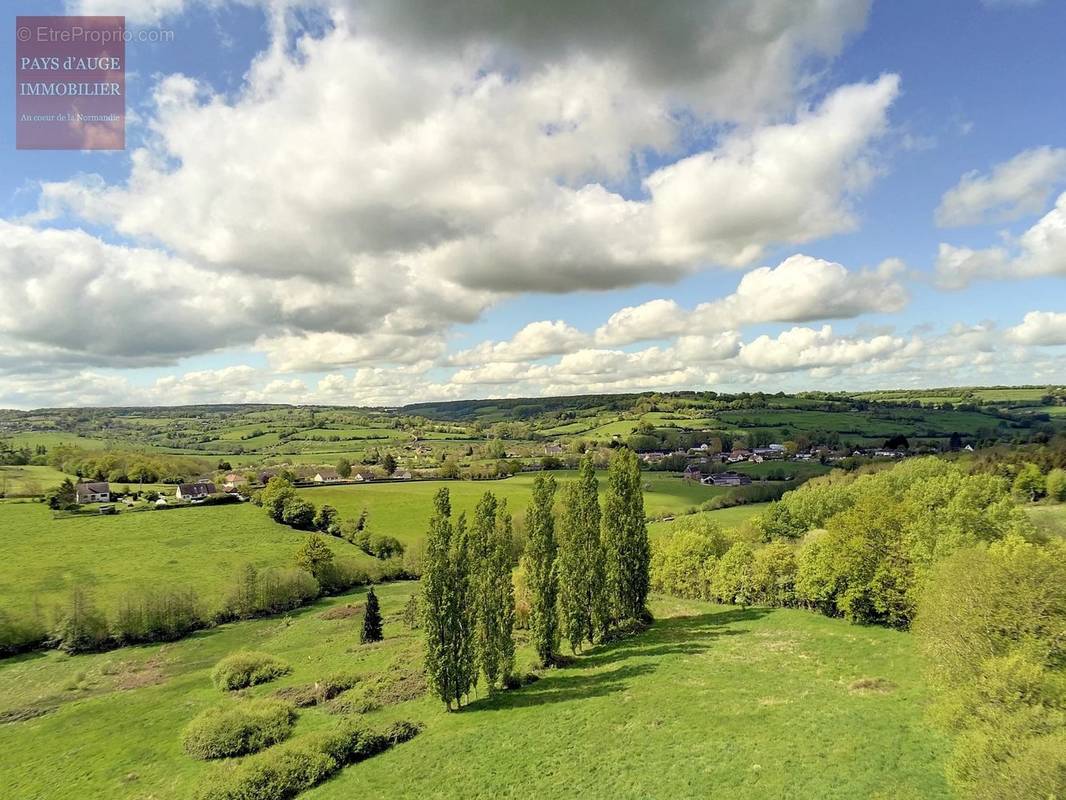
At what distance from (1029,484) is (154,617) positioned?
491 ft

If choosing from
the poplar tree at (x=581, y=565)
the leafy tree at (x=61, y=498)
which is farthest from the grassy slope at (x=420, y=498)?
the poplar tree at (x=581, y=565)

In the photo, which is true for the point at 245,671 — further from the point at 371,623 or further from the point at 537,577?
the point at 537,577

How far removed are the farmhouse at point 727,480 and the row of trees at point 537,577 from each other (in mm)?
95775

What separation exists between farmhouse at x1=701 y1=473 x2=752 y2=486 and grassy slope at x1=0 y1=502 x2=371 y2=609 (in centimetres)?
9457

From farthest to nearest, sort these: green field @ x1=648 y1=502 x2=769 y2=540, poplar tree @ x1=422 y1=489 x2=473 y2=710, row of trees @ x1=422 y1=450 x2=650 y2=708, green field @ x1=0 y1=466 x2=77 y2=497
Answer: green field @ x1=0 y1=466 x2=77 y2=497, green field @ x1=648 y1=502 x2=769 y2=540, row of trees @ x1=422 y1=450 x2=650 y2=708, poplar tree @ x1=422 y1=489 x2=473 y2=710

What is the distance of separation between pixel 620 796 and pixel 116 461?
167 m

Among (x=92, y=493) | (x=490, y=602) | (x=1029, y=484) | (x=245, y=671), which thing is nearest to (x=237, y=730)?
(x=245, y=671)

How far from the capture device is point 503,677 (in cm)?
4031

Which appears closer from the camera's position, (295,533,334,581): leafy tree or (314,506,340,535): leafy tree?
(295,533,334,581): leafy tree

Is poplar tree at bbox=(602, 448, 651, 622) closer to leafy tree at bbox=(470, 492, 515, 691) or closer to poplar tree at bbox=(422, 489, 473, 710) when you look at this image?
leafy tree at bbox=(470, 492, 515, 691)

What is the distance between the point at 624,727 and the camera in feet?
100

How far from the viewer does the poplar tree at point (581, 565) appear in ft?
154

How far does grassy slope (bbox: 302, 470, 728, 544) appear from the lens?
11729cm

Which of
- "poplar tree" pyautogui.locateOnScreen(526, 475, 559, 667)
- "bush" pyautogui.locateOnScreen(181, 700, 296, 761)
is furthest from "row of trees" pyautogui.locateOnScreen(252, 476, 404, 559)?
"poplar tree" pyautogui.locateOnScreen(526, 475, 559, 667)
